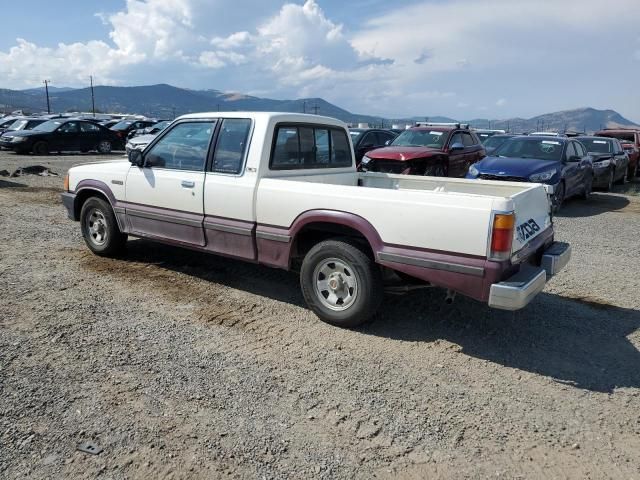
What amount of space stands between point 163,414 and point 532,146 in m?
10.2

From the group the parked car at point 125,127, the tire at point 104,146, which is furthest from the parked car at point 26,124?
the parked car at point 125,127

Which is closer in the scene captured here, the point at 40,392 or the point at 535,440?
the point at 535,440

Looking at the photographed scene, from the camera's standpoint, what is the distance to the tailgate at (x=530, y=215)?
379 cm

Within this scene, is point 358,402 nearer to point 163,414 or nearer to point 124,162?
point 163,414

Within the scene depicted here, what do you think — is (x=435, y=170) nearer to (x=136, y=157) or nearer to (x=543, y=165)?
(x=543, y=165)

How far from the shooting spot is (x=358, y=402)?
3295 millimetres

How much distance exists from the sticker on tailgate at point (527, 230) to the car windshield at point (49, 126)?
2067 centimetres

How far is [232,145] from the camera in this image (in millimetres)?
4977

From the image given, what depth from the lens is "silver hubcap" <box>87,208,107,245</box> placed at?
6.19 metres

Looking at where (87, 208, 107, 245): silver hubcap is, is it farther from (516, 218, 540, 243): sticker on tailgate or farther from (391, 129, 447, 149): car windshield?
(391, 129, 447, 149): car windshield

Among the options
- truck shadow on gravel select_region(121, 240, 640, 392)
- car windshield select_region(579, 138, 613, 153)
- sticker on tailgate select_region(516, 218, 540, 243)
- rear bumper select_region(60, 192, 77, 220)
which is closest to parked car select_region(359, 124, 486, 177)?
car windshield select_region(579, 138, 613, 153)

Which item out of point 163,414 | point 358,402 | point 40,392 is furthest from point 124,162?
point 358,402

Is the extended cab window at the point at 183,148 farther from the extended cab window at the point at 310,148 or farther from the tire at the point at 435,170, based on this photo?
the tire at the point at 435,170

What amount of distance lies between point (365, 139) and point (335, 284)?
35.5ft
